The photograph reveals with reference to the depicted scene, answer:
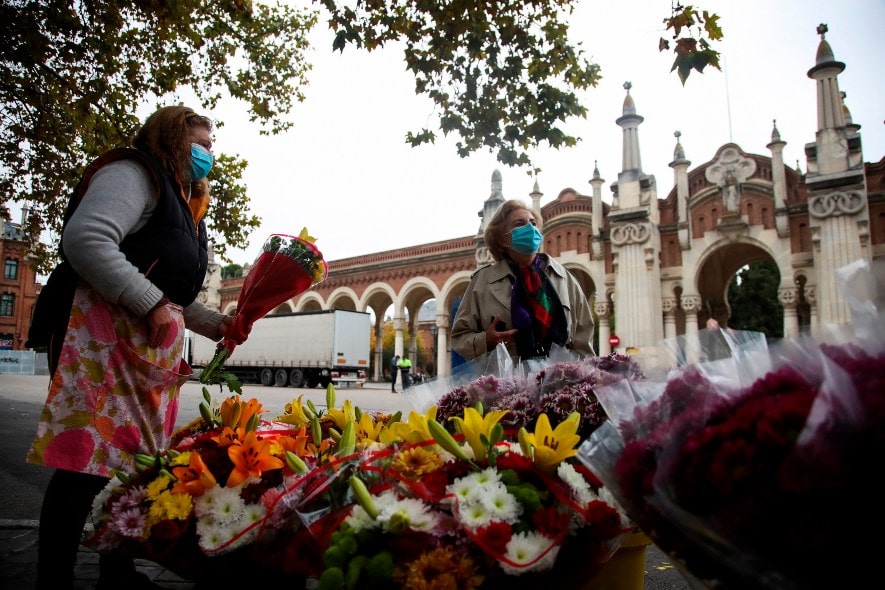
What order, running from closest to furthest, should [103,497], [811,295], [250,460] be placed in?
1. [250,460]
2. [103,497]
3. [811,295]

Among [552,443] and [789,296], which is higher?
[789,296]

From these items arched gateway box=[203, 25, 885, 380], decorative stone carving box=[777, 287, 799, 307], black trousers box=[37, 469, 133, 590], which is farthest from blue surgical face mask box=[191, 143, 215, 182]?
decorative stone carving box=[777, 287, 799, 307]

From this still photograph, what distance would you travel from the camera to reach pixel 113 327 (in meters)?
2.03

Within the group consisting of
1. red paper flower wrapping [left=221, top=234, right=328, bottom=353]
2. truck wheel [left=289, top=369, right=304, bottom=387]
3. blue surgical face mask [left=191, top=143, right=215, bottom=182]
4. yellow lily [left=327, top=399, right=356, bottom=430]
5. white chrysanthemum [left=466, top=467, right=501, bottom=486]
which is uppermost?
blue surgical face mask [left=191, top=143, right=215, bottom=182]

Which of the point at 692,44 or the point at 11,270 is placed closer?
the point at 692,44

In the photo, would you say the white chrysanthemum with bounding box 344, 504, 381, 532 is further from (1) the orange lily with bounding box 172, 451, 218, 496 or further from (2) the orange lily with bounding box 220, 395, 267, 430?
(2) the orange lily with bounding box 220, 395, 267, 430

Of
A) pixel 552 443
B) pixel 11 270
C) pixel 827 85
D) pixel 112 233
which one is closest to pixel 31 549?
pixel 112 233

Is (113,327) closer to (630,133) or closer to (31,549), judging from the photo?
(31,549)

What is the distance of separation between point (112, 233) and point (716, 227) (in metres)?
22.3

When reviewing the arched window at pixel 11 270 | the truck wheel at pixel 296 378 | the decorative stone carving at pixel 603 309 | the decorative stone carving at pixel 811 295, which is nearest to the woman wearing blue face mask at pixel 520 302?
the decorative stone carving at pixel 811 295

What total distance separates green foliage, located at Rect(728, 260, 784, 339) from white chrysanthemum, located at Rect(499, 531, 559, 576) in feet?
132

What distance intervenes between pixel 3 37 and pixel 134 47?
6.19 feet

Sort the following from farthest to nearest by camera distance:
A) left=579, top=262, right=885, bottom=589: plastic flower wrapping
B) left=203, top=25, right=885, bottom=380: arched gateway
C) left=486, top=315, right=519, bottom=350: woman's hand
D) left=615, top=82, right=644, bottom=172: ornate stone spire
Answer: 1. left=615, top=82, right=644, bottom=172: ornate stone spire
2. left=203, top=25, right=885, bottom=380: arched gateway
3. left=486, top=315, right=519, bottom=350: woman's hand
4. left=579, top=262, right=885, bottom=589: plastic flower wrapping

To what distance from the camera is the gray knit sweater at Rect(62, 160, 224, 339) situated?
1911 mm
